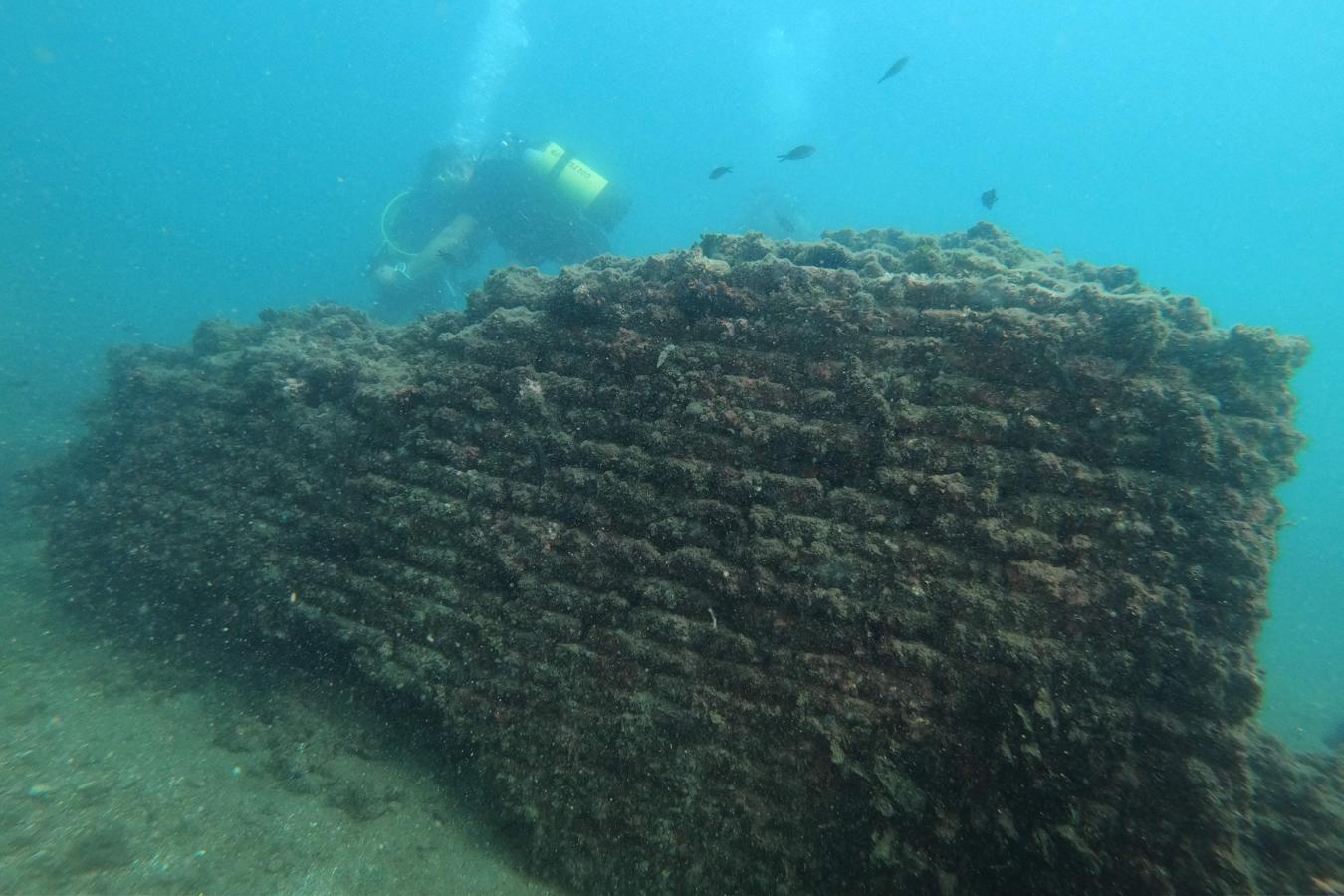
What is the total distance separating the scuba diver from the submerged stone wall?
16.6 m

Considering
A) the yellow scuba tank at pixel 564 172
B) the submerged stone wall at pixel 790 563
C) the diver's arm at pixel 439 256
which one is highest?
the yellow scuba tank at pixel 564 172

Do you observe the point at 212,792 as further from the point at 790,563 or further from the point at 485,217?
the point at 485,217

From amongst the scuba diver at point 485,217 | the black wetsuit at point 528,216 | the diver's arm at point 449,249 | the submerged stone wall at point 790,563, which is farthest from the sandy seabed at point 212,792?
the black wetsuit at point 528,216

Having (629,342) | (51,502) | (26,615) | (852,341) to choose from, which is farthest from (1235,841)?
(51,502)

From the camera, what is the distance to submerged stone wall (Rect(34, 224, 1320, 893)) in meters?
4.02

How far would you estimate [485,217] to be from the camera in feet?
75.0

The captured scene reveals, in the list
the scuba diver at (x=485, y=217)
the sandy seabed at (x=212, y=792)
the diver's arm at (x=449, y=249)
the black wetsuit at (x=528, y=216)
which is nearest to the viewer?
the sandy seabed at (x=212, y=792)

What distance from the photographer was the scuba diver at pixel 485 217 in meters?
21.3

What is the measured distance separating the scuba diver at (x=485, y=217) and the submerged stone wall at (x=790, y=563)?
16646 mm

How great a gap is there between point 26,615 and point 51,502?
479 cm

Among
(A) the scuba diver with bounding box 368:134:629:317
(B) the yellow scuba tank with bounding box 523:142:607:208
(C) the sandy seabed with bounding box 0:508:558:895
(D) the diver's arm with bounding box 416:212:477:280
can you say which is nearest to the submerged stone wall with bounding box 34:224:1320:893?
(C) the sandy seabed with bounding box 0:508:558:895

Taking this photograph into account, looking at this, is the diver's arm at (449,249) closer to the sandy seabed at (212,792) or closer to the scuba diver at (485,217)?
the scuba diver at (485,217)

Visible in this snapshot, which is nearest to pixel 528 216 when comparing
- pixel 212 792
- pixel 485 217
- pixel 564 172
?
pixel 485 217

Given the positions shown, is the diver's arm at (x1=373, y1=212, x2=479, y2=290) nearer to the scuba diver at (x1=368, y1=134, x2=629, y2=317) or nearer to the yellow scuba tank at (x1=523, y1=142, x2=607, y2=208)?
the scuba diver at (x1=368, y1=134, x2=629, y2=317)
